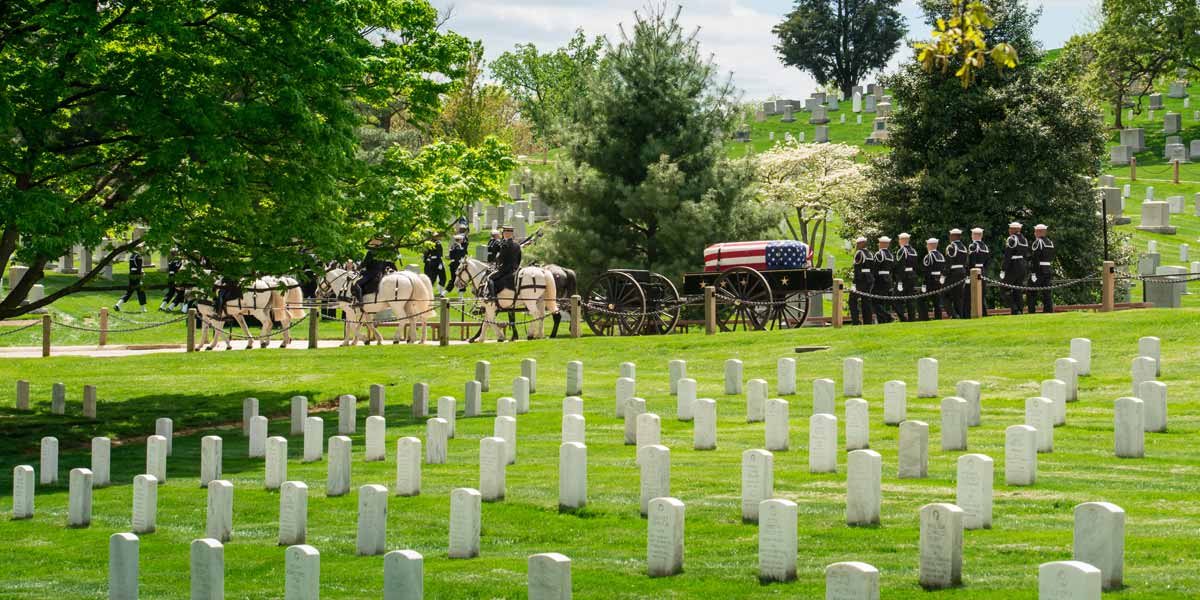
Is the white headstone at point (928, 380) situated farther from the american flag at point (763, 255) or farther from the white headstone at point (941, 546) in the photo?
the american flag at point (763, 255)

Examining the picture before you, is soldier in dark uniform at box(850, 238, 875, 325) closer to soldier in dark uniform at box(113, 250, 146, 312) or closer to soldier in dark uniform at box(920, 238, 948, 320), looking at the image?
soldier in dark uniform at box(920, 238, 948, 320)

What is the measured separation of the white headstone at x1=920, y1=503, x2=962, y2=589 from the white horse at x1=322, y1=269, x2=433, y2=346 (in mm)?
23807

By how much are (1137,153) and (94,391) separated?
51864mm

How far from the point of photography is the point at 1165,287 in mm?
31906

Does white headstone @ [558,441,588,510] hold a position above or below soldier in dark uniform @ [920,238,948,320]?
Result: below

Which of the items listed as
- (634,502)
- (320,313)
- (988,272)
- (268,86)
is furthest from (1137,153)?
(634,502)

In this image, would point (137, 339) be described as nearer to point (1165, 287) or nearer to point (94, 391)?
point (94, 391)

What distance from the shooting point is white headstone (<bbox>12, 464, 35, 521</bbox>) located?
14.6 m

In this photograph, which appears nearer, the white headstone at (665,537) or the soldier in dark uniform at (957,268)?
the white headstone at (665,537)

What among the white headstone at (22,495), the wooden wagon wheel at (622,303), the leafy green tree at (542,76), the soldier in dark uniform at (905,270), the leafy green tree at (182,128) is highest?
the leafy green tree at (542,76)

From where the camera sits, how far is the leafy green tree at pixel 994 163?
34.6 m

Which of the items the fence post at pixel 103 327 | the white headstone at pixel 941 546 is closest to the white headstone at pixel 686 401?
the white headstone at pixel 941 546

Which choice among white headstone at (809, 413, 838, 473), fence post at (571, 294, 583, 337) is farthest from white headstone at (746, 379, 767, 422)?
fence post at (571, 294, 583, 337)

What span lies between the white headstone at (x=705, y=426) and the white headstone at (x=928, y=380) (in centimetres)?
449
